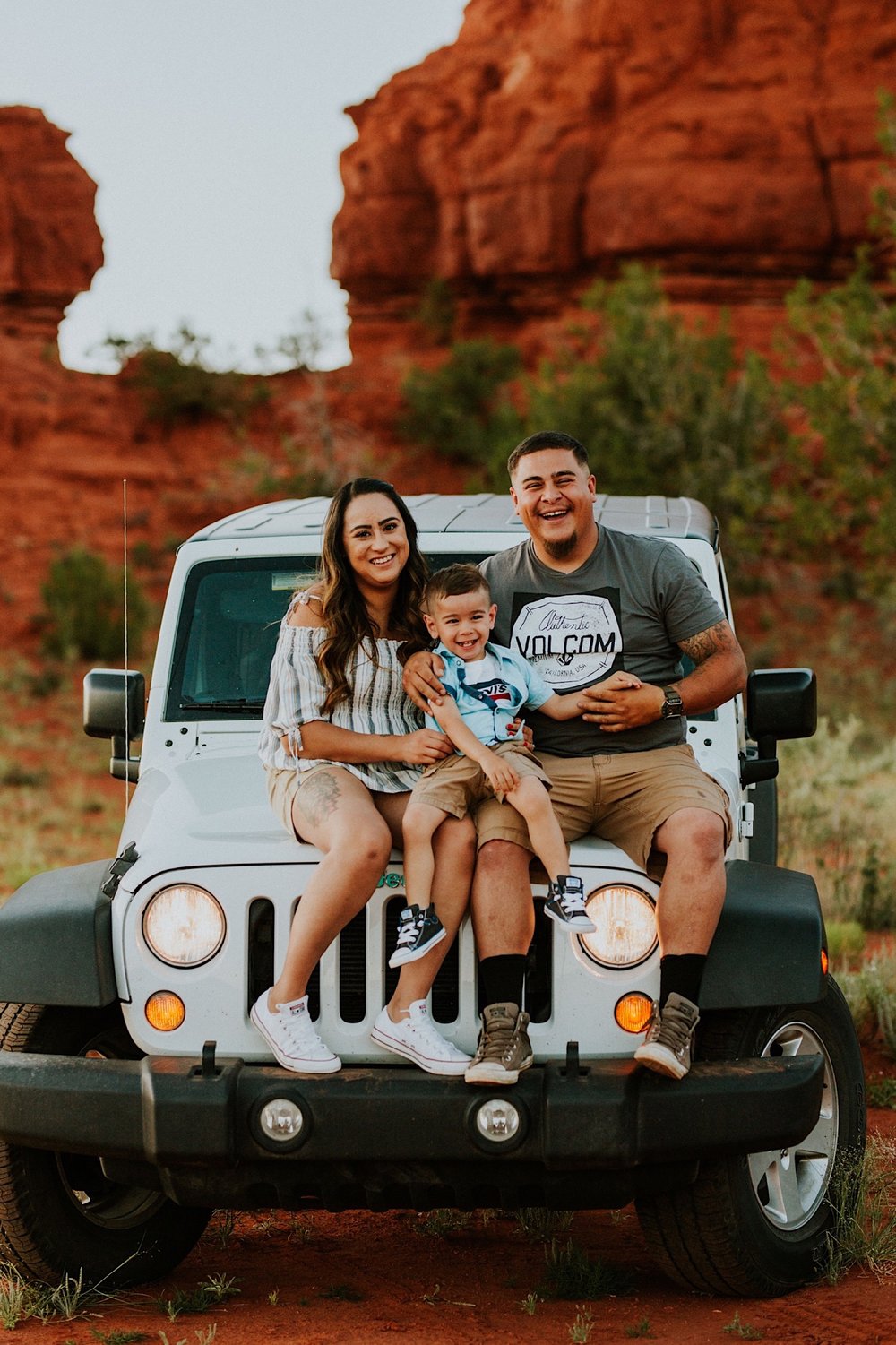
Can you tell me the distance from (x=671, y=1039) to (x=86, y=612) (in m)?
24.9

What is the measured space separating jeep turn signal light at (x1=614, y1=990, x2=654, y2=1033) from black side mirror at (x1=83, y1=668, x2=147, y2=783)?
6.36ft

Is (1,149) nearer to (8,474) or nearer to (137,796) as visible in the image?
(8,474)

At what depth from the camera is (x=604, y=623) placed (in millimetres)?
4473

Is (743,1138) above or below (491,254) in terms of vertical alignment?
below

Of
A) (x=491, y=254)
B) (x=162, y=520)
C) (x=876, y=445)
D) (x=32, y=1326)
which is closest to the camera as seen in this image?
(x=32, y=1326)

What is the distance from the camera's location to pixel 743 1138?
3713mm

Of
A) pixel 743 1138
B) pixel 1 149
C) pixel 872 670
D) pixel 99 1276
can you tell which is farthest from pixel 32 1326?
pixel 1 149

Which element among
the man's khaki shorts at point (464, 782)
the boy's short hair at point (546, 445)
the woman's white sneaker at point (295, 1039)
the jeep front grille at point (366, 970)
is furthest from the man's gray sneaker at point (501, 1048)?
the boy's short hair at point (546, 445)

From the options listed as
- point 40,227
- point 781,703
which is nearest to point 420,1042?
point 781,703

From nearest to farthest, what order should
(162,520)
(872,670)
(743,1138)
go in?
1. (743,1138)
2. (872,670)
3. (162,520)

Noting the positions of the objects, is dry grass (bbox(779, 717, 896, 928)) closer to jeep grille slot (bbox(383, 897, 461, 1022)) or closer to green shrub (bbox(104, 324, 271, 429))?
jeep grille slot (bbox(383, 897, 461, 1022))

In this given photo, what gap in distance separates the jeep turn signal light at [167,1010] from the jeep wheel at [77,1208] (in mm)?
268

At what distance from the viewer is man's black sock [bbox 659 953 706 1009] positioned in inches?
146

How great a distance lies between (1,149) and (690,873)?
1634 inches
